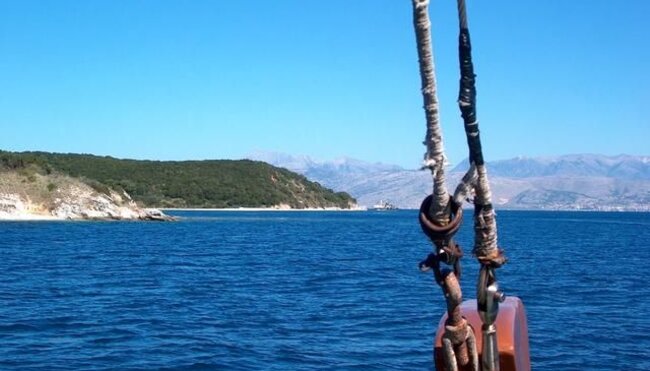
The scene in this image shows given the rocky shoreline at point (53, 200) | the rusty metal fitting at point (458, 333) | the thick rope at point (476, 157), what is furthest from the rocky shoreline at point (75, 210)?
the thick rope at point (476, 157)

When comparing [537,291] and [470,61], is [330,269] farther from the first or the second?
[470,61]

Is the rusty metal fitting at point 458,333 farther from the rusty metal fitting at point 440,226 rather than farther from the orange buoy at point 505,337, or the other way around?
the rusty metal fitting at point 440,226

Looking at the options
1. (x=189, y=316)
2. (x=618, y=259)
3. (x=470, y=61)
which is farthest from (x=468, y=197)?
(x=618, y=259)

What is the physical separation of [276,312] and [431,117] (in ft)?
79.9

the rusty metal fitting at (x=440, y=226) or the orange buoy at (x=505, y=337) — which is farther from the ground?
the rusty metal fitting at (x=440, y=226)

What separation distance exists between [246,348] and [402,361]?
416 centimetres

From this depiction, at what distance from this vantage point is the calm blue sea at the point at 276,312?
2106 cm

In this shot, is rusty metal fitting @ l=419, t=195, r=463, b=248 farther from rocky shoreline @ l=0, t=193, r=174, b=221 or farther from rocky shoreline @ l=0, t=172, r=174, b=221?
rocky shoreline @ l=0, t=172, r=174, b=221

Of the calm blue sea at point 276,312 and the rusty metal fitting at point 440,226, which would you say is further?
the calm blue sea at point 276,312

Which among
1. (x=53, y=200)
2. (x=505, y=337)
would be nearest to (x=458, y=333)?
(x=505, y=337)

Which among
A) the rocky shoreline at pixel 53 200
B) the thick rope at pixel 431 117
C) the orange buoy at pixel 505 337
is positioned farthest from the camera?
the rocky shoreline at pixel 53 200

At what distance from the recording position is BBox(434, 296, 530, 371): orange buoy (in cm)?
581

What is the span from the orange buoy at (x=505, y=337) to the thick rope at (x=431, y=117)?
1044 mm

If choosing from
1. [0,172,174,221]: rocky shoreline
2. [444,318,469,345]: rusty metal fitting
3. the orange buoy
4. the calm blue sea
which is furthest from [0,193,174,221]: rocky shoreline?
[444,318,469,345]: rusty metal fitting
